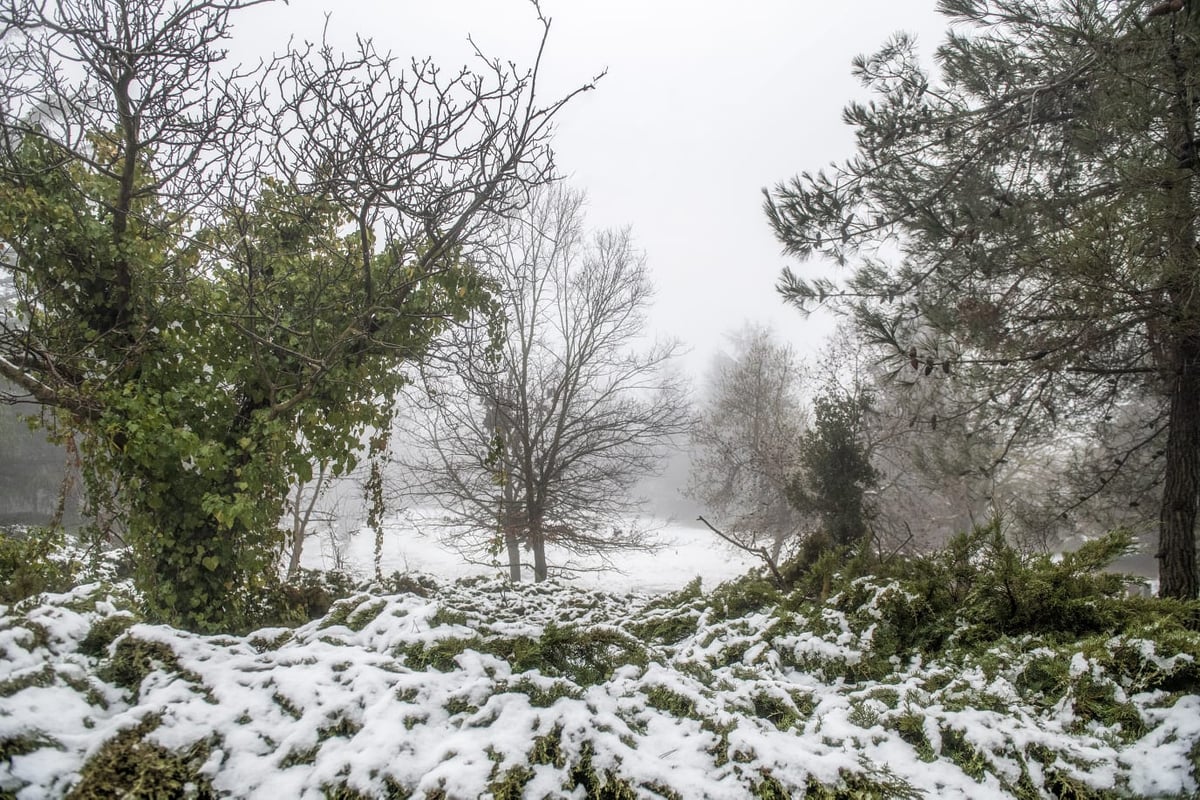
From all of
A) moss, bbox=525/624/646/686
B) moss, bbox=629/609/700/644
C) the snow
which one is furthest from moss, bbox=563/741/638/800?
moss, bbox=629/609/700/644

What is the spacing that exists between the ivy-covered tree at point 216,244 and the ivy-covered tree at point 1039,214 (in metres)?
3.29

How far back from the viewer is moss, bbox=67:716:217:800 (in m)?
1.38

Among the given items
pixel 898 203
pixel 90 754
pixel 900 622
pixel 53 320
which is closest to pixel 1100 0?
pixel 898 203

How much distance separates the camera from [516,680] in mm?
1943

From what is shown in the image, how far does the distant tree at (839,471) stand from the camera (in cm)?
1017

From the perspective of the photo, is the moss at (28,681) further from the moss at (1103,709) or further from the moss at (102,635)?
the moss at (1103,709)

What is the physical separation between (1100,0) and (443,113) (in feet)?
16.3

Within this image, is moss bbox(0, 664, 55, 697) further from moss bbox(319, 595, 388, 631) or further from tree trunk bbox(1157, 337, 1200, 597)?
tree trunk bbox(1157, 337, 1200, 597)

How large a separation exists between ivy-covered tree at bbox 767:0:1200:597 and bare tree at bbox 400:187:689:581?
20.2 ft

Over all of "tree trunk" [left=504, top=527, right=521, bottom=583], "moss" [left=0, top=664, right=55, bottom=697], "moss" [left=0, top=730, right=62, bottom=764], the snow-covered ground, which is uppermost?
"moss" [left=0, top=664, right=55, bottom=697]

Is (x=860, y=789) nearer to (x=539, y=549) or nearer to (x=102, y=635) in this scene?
(x=102, y=635)

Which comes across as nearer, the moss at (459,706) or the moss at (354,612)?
the moss at (459,706)

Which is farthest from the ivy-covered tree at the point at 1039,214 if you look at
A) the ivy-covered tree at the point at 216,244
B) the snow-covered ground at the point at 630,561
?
the snow-covered ground at the point at 630,561

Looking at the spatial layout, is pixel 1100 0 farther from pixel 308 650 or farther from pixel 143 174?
pixel 143 174
